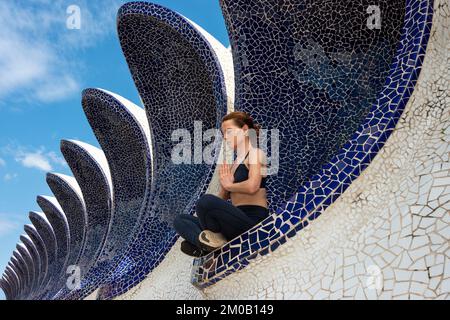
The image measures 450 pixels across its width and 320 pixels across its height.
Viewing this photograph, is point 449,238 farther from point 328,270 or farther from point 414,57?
point 414,57

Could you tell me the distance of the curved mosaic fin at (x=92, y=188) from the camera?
9906mm

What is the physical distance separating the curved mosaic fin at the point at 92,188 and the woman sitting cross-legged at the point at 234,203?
24.6 ft

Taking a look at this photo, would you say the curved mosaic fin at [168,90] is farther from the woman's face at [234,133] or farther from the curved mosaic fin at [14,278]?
the curved mosaic fin at [14,278]

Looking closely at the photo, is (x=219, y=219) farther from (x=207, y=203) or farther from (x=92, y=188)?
(x=92, y=188)

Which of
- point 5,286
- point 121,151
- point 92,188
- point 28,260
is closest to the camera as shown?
point 121,151

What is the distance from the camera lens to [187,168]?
5.95 m

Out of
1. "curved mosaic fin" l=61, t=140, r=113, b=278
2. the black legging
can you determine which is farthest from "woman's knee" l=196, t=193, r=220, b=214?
"curved mosaic fin" l=61, t=140, r=113, b=278

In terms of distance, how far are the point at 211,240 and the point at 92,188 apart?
8467mm

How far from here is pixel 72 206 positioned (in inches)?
501

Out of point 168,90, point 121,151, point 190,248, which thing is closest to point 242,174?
point 190,248

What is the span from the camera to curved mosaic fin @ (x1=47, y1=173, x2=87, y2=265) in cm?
1220

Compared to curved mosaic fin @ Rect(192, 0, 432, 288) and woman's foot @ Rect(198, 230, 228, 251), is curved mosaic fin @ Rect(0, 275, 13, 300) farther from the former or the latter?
woman's foot @ Rect(198, 230, 228, 251)

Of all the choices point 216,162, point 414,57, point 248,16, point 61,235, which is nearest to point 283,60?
point 248,16

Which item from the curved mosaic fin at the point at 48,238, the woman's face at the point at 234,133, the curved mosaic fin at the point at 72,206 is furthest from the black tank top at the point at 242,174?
the curved mosaic fin at the point at 48,238
